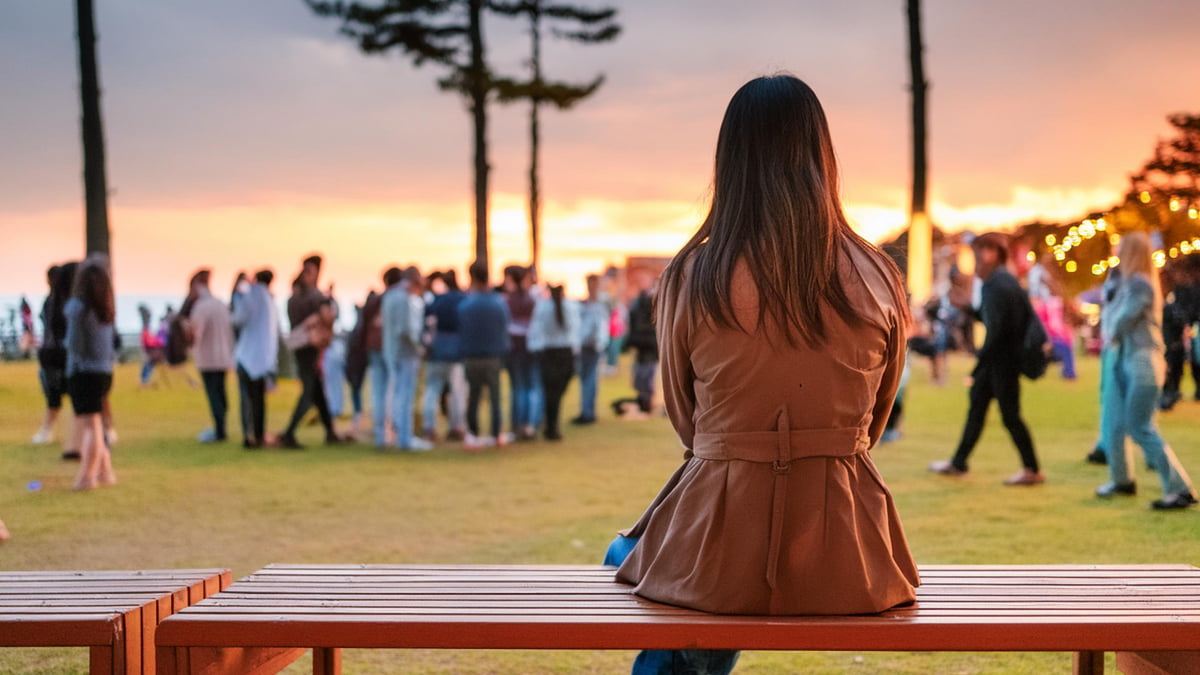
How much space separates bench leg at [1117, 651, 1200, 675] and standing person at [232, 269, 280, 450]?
1040 cm

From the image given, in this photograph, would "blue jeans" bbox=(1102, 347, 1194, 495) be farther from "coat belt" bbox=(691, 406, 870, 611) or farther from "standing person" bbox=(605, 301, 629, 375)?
"standing person" bbox=(605, 301, 629, 375)

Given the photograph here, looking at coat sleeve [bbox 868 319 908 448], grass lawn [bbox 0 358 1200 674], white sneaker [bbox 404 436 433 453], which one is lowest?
white sneaker [bbox 404 436 433 453]

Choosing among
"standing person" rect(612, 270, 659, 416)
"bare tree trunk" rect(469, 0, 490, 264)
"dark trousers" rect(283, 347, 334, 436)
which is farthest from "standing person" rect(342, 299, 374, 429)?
"bare tree trunk" rect(469, 0, 490, 264)

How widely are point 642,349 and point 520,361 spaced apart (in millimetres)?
2322

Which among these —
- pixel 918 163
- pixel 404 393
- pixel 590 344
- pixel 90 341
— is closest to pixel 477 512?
pixel 90 341

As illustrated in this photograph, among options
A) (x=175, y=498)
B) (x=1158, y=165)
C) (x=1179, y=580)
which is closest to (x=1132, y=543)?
(x=1158, y=165)

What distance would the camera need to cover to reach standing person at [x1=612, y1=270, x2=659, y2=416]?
15.3 meters

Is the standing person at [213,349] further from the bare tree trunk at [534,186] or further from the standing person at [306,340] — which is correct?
the bare tree trunk at [534,186]

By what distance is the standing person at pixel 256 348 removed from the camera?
12.4m

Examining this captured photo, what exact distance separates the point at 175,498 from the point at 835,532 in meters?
7.56

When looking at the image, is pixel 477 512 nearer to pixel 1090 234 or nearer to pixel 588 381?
pixel 1090 234

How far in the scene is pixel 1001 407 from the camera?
9.04 m

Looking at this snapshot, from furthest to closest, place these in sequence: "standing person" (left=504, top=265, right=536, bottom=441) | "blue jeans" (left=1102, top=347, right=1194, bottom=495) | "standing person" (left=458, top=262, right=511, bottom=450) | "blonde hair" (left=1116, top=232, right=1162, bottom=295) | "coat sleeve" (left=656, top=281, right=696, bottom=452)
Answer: "standing person" (left=504, top=265, right=536, bottom=441), "standing person" (left=458, top=262, right=511, bottom=450), "blonde hair" (left=1116, top=232, right=1162, bottom=295), "blue jeans" (left=1102, top=347, right=1194, bottom=495), "coat sleeve" (left=656, top=281, right=696, bottom=452)

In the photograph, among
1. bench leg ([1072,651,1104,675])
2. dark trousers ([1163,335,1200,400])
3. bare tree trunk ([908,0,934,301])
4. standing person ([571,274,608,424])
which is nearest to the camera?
bench leg ([1072,651,1104,675])
